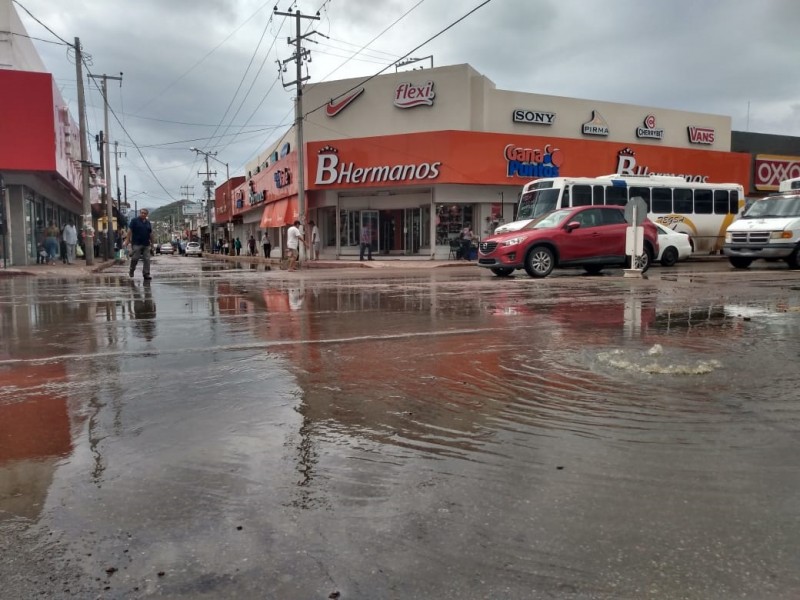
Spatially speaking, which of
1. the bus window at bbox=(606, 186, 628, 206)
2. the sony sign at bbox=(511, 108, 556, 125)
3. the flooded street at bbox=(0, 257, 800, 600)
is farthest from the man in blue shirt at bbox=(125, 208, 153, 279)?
the sony sign at bbox=(511, 108, 556, 125)

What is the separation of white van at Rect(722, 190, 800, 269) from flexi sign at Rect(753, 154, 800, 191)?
20.0 meters

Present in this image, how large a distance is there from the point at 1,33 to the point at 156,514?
84.3 feet

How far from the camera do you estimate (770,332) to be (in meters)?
7.15

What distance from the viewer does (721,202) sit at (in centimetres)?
2406

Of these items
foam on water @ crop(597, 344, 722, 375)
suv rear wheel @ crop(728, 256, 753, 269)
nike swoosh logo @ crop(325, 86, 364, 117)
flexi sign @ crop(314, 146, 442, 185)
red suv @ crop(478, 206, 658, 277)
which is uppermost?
nike swoosh logo @ crop(325, 86, 364, 117)

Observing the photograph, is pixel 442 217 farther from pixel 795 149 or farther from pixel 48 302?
pixel 795 149

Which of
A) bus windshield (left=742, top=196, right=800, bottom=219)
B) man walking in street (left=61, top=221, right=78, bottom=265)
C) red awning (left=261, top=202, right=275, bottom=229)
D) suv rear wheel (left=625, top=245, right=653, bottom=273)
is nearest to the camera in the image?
suv rear wheel (left=625, top=245, right=653, bottom=273)

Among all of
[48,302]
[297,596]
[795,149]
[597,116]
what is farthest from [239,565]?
[795,149]

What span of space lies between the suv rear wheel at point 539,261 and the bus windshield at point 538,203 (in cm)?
414

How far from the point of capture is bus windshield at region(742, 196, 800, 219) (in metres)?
18.2

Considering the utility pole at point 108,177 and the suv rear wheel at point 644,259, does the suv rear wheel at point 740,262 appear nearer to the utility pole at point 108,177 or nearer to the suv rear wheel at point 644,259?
the suv rear wheel at point 644,259

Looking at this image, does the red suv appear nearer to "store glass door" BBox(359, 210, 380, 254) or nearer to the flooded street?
the flooded street

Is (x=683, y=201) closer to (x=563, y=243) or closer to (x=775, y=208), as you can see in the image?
(x=775, y=208)

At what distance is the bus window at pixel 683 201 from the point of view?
75.3 ft
